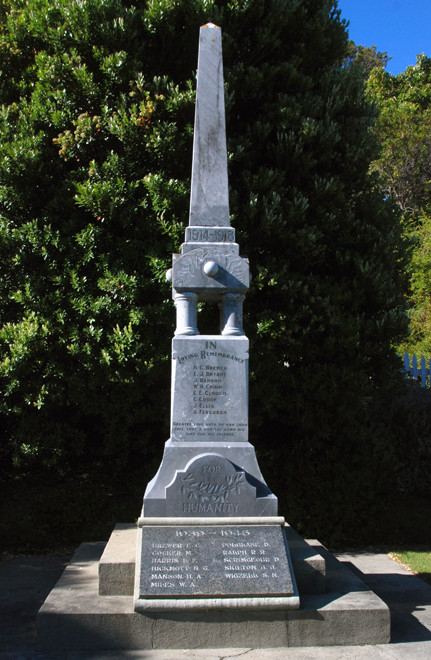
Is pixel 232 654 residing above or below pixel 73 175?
below

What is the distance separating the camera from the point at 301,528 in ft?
29.4

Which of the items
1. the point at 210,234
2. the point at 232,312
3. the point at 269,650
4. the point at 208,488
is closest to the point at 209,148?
the point at 210,234

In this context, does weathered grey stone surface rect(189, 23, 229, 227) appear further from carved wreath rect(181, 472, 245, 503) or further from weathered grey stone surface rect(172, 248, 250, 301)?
carved wreath rect(181, 472, 245, 503)

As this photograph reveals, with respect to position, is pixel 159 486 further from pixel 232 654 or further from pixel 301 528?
pixel 301 528

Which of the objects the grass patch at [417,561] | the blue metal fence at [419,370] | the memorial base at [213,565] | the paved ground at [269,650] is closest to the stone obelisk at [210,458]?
the memorial base at [213,565]

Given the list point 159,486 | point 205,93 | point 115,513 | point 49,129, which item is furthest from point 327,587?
point 49,129

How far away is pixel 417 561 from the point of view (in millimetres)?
8141

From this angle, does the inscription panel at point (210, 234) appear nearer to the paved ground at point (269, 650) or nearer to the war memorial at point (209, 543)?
the war memorial at point (209, 543)

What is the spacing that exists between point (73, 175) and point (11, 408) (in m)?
3.41

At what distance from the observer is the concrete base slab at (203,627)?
15.9 feet

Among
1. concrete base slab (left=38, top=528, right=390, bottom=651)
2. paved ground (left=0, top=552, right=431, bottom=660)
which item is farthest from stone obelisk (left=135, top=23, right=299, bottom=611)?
paved ground (left=0, top=552, right=431, bottom=660)

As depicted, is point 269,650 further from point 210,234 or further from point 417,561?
point 417,561

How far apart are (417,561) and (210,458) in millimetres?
4272

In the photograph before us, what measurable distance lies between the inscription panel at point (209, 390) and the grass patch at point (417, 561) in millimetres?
3509
